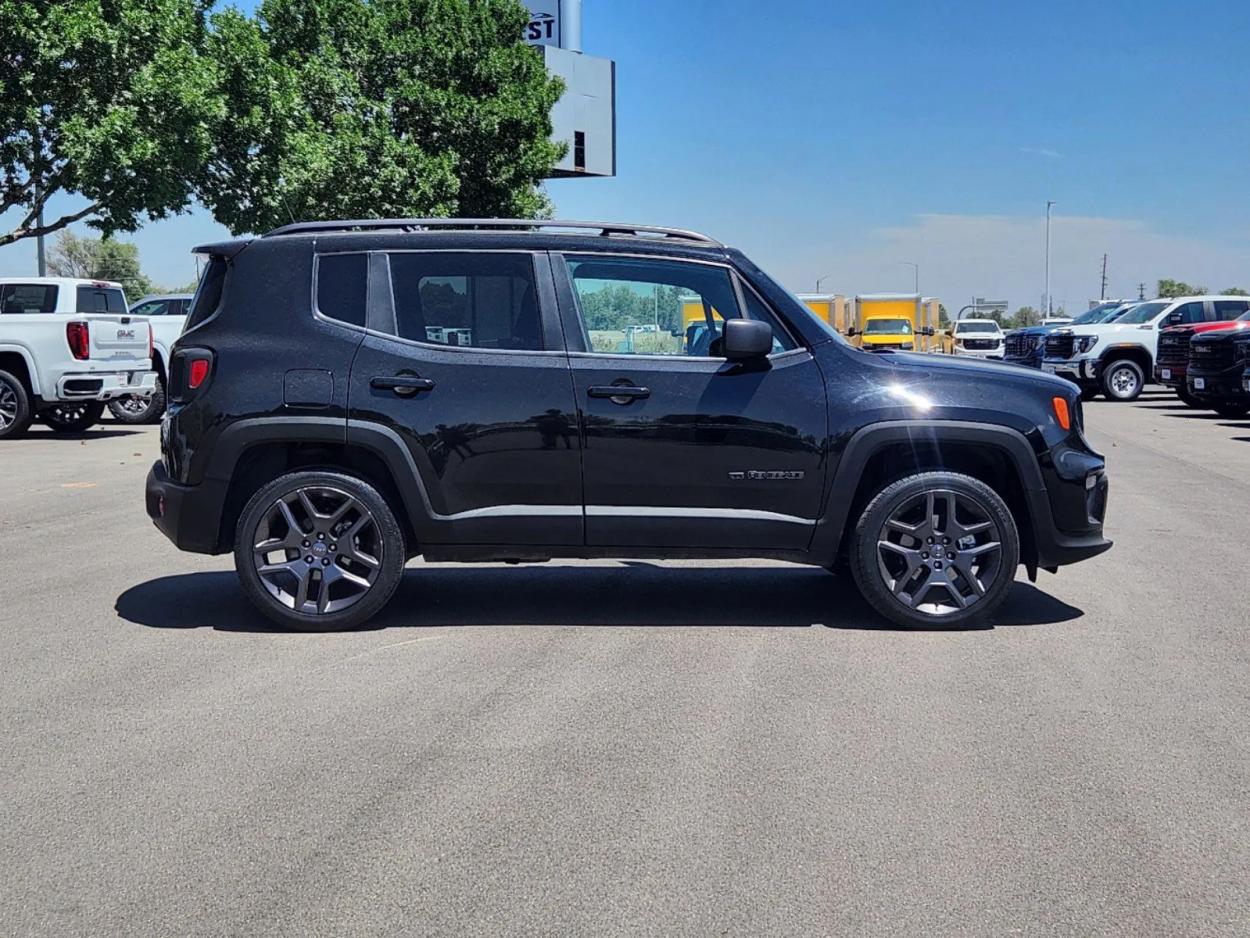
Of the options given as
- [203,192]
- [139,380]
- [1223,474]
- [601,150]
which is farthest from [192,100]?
[601,150]

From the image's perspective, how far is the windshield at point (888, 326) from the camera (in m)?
41.5

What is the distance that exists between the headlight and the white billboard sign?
4305cm

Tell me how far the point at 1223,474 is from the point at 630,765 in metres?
11.3

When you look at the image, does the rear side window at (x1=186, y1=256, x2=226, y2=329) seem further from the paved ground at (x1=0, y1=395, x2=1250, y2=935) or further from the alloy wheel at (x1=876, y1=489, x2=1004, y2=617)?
the alloy wheel at (x1=876, y1=489, x2=1004, y2=617)

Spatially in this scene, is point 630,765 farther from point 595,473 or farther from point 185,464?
point 185,464

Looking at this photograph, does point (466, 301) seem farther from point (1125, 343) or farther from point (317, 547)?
point (1125, 343)

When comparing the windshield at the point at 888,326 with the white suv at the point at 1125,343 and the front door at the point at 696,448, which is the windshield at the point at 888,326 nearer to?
the white suv at the point at 1125,343

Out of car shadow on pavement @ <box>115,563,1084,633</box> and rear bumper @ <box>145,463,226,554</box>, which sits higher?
rear bumper @ <box>145,463,226,554</box>

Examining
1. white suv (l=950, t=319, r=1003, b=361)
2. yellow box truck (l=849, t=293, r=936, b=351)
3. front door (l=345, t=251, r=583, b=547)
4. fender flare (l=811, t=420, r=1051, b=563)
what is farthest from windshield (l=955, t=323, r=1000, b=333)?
front door (l=345, t=251, r=583, b=547)

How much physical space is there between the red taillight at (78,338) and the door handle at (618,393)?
12.8 metres

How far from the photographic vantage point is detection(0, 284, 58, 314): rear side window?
1784 centimetres

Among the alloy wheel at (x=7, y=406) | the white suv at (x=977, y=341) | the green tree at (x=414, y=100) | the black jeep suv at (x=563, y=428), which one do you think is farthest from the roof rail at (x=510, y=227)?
the white suv at (x=977, y=341)

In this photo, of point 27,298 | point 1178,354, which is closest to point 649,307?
point 27,298

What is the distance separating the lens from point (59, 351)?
17203 mm
